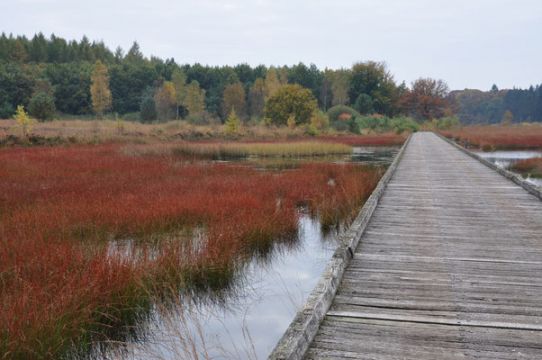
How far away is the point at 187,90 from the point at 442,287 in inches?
2698

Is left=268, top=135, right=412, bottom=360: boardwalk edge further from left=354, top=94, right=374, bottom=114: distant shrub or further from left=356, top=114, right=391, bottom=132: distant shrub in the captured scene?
left=354, top=94, right=374, bottom=114: distant shrub

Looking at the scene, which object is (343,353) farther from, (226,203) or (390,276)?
(226,203)

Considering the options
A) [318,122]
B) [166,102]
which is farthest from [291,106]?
[166,102]

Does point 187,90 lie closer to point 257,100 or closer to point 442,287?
point 257,100

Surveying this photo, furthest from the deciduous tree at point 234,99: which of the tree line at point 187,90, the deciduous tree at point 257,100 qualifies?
the deciduous tree at point 257,100

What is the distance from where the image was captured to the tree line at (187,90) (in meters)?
63.4

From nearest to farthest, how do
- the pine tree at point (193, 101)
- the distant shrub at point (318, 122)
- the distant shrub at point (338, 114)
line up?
the distant shrub at point (318, 122), the distant shrub at point (338, 114), the pine tree at point (193, 101)

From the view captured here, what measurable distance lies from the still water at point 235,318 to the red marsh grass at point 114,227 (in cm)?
24

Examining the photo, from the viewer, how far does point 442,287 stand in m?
4.18

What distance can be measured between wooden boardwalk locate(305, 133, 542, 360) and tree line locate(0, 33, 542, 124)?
150 ft

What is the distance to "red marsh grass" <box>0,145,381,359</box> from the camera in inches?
162

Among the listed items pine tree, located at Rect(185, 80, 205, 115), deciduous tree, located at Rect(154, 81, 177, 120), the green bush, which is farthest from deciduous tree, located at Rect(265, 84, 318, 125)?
pine tree, located at Rect(185, 80, 205, 115)

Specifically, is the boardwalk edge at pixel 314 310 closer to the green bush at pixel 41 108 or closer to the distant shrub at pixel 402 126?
the green bush at pixel 41 108

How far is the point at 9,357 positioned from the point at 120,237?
152 inches
